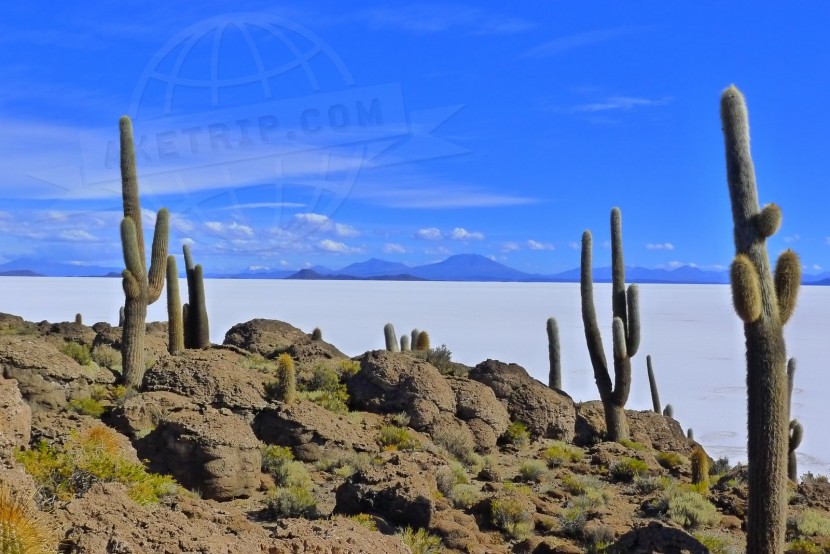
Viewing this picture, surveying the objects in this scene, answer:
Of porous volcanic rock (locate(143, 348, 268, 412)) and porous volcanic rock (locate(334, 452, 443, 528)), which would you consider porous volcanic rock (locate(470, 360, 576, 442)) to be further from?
porous volcanic rock (locate(334, 452, 443, 528))

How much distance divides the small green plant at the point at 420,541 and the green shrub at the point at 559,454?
22.8 ft

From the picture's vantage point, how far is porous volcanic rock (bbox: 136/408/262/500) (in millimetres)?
10773

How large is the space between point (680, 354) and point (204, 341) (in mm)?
34776

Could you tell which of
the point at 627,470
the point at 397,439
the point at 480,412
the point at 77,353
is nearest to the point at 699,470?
the point at 627,470

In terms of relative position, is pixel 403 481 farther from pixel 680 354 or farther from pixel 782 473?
pixel 680 354

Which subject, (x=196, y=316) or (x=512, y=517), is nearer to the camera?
(x=512, y=517)

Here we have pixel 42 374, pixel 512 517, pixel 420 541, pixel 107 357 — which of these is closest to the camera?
pixel 420 541

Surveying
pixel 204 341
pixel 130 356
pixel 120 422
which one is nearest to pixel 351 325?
pixel 204 341

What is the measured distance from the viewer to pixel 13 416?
25.6 ft

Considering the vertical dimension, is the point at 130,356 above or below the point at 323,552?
above

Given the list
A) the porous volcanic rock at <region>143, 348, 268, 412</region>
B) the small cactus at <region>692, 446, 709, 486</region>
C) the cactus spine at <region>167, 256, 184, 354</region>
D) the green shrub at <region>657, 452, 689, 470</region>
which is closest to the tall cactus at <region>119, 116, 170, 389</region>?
the porous volcanic rock at <region>143, 348, 268, 412</region>

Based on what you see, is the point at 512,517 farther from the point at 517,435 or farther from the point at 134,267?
the point at 134,267

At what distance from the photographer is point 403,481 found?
9.68m

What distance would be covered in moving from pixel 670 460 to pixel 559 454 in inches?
118
